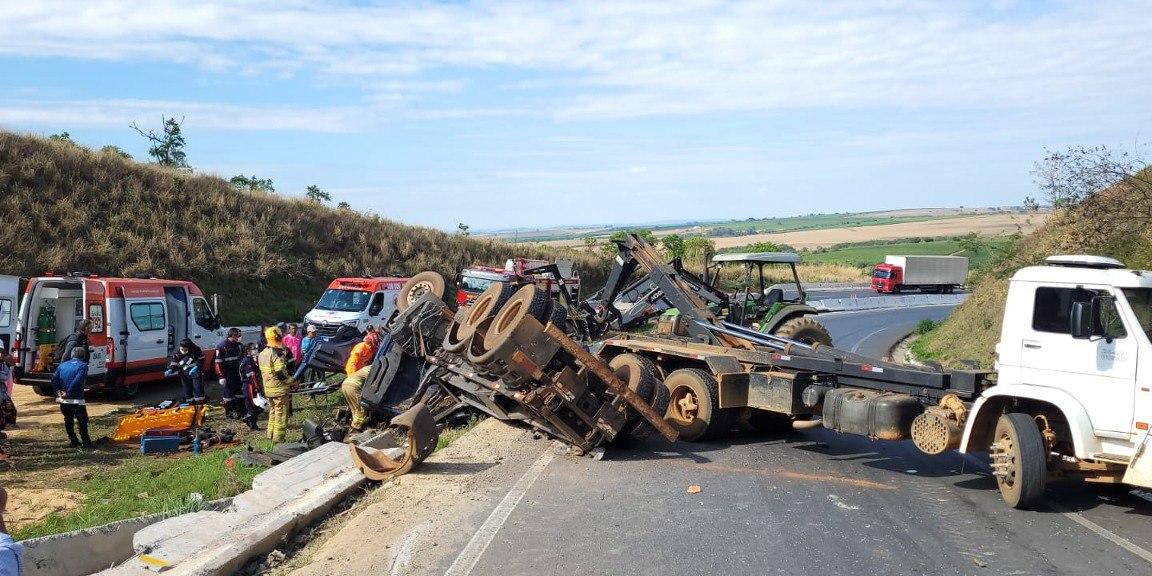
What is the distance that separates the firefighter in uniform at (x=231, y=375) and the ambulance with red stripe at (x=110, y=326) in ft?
8.65

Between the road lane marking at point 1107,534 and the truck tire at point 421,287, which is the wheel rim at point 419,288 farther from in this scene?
the road lane marking at point 1107,534

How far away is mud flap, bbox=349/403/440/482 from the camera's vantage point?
8.91 meters

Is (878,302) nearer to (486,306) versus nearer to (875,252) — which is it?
(486,306)

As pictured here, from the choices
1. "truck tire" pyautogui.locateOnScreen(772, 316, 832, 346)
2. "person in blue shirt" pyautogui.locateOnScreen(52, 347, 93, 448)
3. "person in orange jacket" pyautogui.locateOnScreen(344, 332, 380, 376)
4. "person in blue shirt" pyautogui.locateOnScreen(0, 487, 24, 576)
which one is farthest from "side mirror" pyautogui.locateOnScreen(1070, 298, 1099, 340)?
"person in blue shirt" pyautogui.locateOnScreen(52, 347, 93, 448)

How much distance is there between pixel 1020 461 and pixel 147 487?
881cm

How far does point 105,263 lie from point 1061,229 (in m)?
27.5

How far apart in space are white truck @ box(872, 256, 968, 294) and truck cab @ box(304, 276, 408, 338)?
1696 inches

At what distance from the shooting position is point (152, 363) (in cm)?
1639

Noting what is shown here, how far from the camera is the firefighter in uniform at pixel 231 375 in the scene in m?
13.9

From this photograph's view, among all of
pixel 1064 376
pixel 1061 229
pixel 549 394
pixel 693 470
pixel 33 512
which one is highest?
pixel 1061 229

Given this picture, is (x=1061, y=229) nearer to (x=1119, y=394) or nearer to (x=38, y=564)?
(x=1119, y=394)

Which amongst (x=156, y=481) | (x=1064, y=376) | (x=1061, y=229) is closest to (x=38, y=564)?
(x=156, y=481)

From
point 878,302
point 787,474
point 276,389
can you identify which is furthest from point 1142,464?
point 878,302

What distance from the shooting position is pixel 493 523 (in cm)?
723
